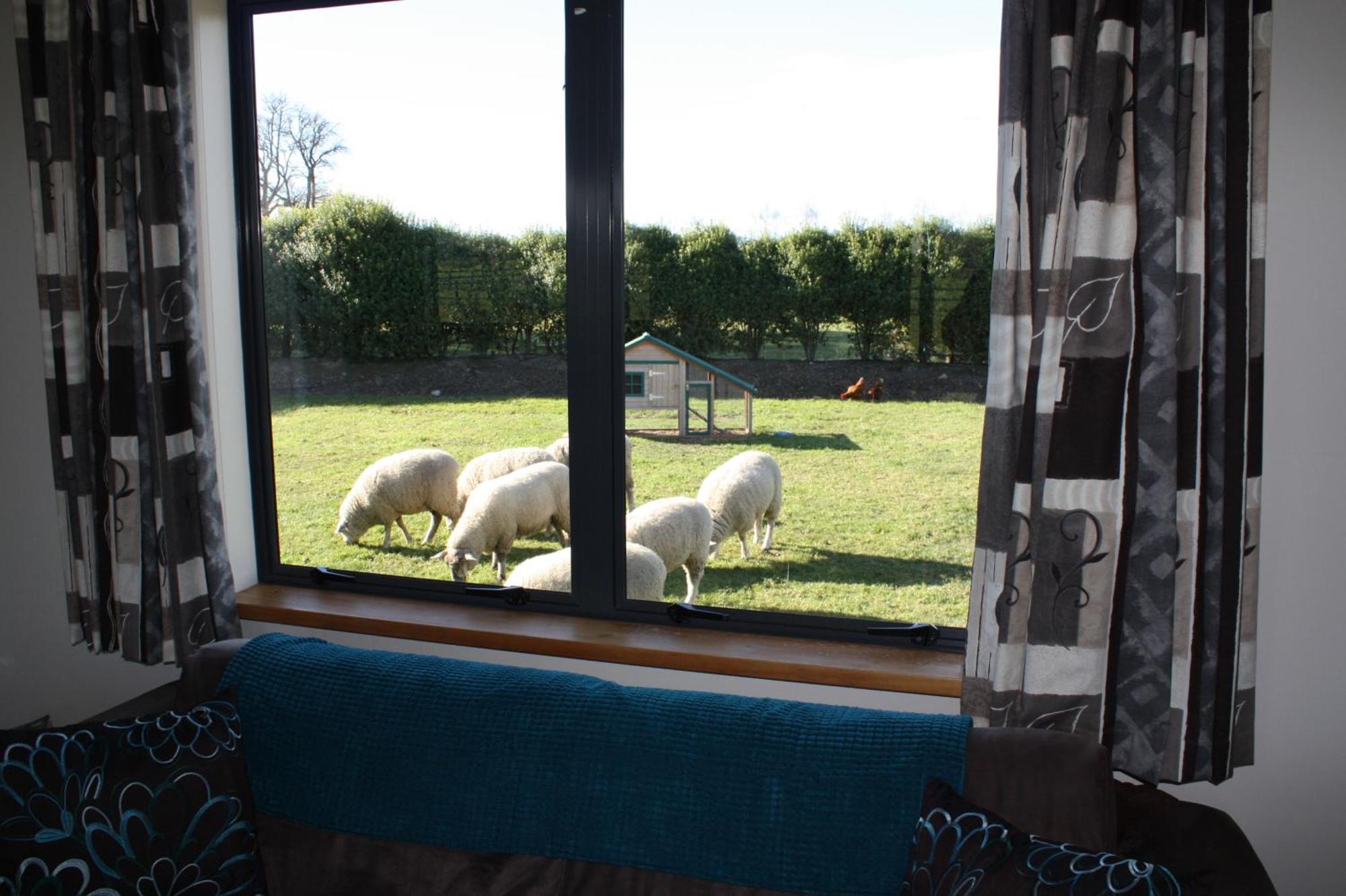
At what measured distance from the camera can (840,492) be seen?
7.07 ft

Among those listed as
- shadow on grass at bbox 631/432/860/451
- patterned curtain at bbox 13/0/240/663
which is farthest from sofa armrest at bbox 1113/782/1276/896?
patterned curtain at bbox 13/0/240/663

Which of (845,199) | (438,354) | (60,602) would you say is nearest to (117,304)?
(438,354)

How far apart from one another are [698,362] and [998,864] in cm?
131

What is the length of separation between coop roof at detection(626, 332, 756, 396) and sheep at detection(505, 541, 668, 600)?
1.62 feet

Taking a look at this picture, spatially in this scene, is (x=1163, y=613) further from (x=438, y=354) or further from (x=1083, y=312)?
(x=438, y=354)

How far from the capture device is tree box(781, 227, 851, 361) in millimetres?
2062

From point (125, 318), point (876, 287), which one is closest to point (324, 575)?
point (125, 318)

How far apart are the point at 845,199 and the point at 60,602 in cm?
259

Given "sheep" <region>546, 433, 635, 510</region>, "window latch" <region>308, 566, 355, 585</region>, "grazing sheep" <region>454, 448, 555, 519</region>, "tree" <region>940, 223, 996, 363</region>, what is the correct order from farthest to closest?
"window latch" <region>308, 566, 355, 585</region> < "grazing sheep" <region>454, 448, 555, 519</region> < "sheep" <region>546, 433, 635, 510</region> < "tree" <region>940, 223, 996, 363</region>

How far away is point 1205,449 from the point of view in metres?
1.70

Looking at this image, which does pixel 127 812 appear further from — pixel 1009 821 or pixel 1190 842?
pixel 1190 842

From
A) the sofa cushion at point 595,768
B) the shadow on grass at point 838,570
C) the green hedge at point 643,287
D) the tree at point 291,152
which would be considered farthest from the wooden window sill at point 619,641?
the tree at point 291,152

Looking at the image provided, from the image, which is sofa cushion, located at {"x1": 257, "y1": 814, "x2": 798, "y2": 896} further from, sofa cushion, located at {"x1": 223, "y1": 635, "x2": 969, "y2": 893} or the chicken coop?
the chicken coop

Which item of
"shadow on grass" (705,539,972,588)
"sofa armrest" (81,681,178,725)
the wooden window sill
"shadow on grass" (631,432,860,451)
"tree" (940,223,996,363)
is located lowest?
"sofa armrest" (81,681,178,725)
